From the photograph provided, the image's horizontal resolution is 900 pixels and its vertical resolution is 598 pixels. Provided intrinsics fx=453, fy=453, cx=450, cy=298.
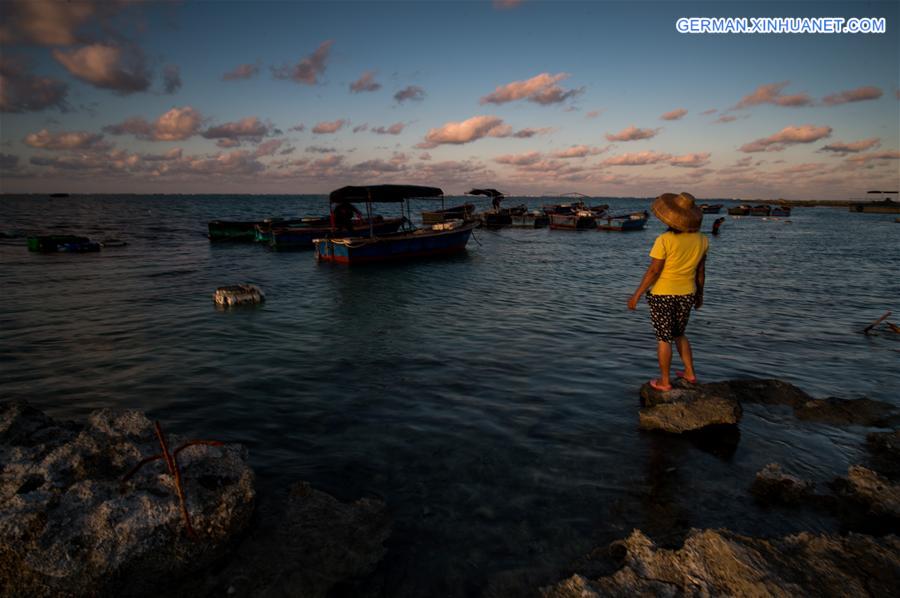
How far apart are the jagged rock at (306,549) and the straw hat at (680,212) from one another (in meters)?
4.48

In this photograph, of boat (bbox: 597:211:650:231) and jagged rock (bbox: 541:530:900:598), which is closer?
jagged rock (bbox: 541:530:900:598)

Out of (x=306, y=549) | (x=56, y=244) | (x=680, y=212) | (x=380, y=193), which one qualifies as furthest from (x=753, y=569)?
(x=56, y=244)

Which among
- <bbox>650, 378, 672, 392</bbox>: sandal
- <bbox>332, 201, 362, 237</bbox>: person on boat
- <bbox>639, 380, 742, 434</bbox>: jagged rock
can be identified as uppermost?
<bbox>332, 201, 362, 237</bbox>: person on boat

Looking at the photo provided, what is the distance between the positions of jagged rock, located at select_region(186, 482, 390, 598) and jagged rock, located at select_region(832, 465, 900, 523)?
4.15 metres

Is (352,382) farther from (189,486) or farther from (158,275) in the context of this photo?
(158,275)

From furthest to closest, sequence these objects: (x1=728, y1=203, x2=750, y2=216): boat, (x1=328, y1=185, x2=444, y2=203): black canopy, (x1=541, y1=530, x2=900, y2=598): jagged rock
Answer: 1. (x1=728, y1=203, x2=750, y2=216): boat
2. (x1=328, y1=185, x2=444, y2=203): black canopy
3. (x1=541, y1=530, x2=900, y2=598): jagged rock

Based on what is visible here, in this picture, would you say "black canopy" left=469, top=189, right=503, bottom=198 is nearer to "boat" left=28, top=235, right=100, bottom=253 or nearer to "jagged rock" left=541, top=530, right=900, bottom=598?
"boat" left=28, top=235, right=100, bottom=253

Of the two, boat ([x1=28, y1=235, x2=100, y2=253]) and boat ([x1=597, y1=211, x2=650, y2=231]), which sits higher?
boat ([x1=597, y1=211, x2=650, y2=231])

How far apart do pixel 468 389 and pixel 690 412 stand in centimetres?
300

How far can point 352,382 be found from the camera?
7.35m

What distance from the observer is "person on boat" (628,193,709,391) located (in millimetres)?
5363

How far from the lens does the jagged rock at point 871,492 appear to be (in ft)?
12.5

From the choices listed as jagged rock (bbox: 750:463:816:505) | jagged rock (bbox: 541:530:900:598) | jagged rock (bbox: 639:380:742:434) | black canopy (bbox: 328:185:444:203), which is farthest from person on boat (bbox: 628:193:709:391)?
black canopy (bbox: 328:185:444:203)

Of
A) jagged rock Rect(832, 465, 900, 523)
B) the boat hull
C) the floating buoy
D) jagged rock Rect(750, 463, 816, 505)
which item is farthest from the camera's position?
the boat hull
